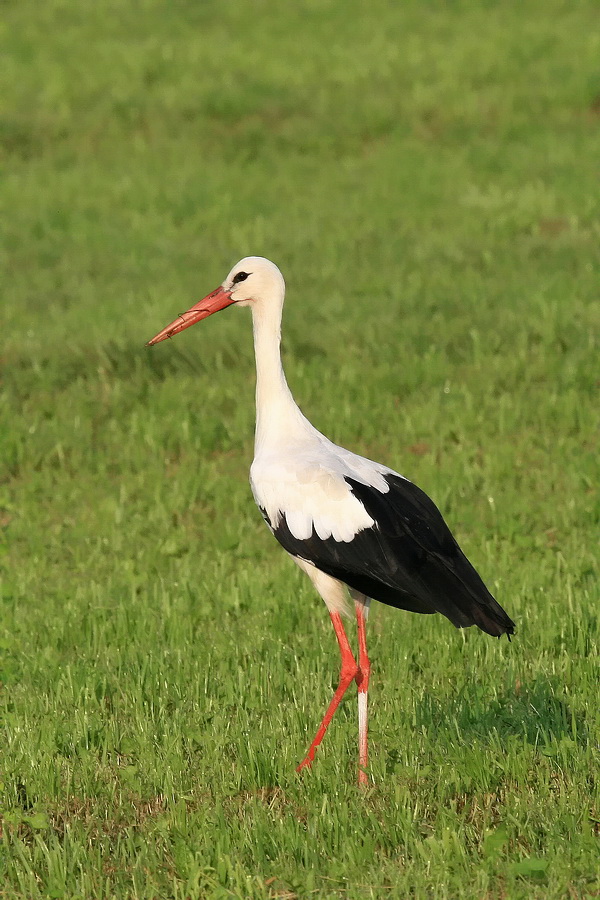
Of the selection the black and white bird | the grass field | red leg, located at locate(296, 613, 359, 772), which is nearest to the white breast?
the black and white bird

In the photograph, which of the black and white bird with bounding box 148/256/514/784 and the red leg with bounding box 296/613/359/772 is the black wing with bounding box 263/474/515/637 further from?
the red leg with bounding box 296/613/359/772

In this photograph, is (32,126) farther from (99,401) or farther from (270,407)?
(270,407)

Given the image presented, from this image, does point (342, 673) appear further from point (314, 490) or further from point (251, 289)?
point (251, 289)

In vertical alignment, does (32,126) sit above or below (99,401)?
above

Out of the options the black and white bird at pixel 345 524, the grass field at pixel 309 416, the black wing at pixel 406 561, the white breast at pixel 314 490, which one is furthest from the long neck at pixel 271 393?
the grass field at pixel 309 416

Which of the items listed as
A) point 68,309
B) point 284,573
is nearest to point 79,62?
point 68,309

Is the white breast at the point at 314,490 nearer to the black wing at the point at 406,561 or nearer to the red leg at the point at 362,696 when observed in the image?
the black wing at the point at 406,561

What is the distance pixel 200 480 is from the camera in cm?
943

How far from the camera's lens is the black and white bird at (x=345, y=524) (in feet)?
16.5

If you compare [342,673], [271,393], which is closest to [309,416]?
[271,393]

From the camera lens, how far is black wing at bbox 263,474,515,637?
4.95 metres

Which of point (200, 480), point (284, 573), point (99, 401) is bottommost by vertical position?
point (284, 573)

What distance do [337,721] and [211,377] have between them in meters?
5.87

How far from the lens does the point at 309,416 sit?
1021 centimetres
